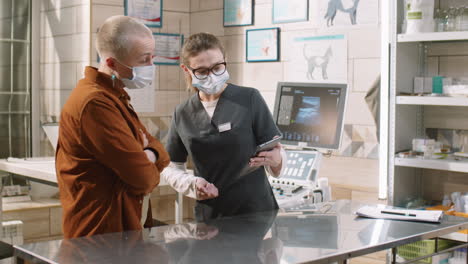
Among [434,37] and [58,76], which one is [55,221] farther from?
[434,37]

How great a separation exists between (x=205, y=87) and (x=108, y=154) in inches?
25.6

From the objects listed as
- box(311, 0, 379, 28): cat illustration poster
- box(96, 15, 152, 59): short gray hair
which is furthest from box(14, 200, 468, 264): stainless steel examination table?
box(311, 0, 379, 28): cat illustration poster

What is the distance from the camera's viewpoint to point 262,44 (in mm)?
4688

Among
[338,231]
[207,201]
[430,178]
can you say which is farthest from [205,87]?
[430,178]

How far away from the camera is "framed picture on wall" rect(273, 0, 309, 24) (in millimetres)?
4344

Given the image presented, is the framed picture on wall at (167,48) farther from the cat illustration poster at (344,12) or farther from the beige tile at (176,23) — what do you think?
the cat illustration poster at (344,12)

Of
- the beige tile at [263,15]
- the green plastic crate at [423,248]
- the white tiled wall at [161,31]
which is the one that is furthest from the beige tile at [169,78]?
the green plastic crate at [423,248]

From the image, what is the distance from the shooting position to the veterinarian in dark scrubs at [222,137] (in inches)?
96.4

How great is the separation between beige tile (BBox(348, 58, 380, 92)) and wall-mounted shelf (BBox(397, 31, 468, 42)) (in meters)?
0.57

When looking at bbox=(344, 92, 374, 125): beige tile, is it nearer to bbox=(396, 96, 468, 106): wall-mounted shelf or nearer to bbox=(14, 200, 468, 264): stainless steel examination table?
bbox=(396, 96, 468, 106): wall-mounted shelf

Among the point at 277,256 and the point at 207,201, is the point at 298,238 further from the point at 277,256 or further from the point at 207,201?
the point at 207,201

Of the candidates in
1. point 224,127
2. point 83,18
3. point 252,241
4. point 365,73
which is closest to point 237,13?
point 83,18

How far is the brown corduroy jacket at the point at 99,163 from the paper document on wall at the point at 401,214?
2.82ft

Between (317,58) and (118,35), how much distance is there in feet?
8.04
